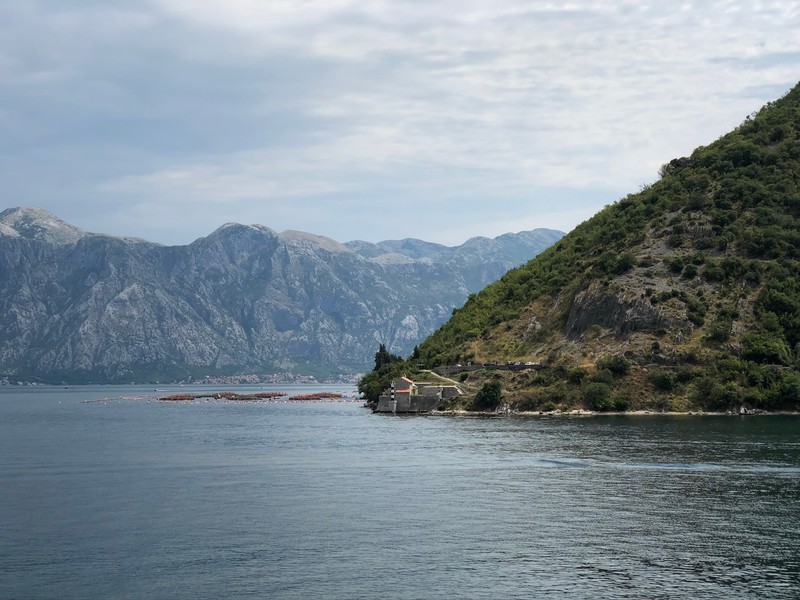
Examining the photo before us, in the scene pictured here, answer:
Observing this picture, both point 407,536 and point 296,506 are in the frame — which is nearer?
point 407,536

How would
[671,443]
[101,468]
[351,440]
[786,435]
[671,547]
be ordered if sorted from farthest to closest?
[351,440] < [786,435] < [671,443] < [101,468] < [671,547]


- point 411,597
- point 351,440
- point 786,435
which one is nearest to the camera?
point 411,597

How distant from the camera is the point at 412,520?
8125cm

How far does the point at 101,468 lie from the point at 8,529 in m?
40.6

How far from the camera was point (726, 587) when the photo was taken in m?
59.5

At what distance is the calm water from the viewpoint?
202 ft

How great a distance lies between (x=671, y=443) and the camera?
5330 inches

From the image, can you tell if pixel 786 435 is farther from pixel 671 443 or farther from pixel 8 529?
pixel 8 529

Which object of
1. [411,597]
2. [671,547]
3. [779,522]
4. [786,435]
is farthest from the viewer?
[786,435]

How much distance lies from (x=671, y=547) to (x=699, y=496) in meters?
22.3

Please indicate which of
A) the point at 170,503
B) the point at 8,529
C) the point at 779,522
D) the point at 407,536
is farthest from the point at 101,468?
the point at 779,522

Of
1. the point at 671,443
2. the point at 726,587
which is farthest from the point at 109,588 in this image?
the point at 671,443

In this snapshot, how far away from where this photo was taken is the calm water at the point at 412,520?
6162cm

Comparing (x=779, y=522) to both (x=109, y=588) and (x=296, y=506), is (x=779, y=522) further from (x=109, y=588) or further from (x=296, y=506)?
(x=109, y=588)
